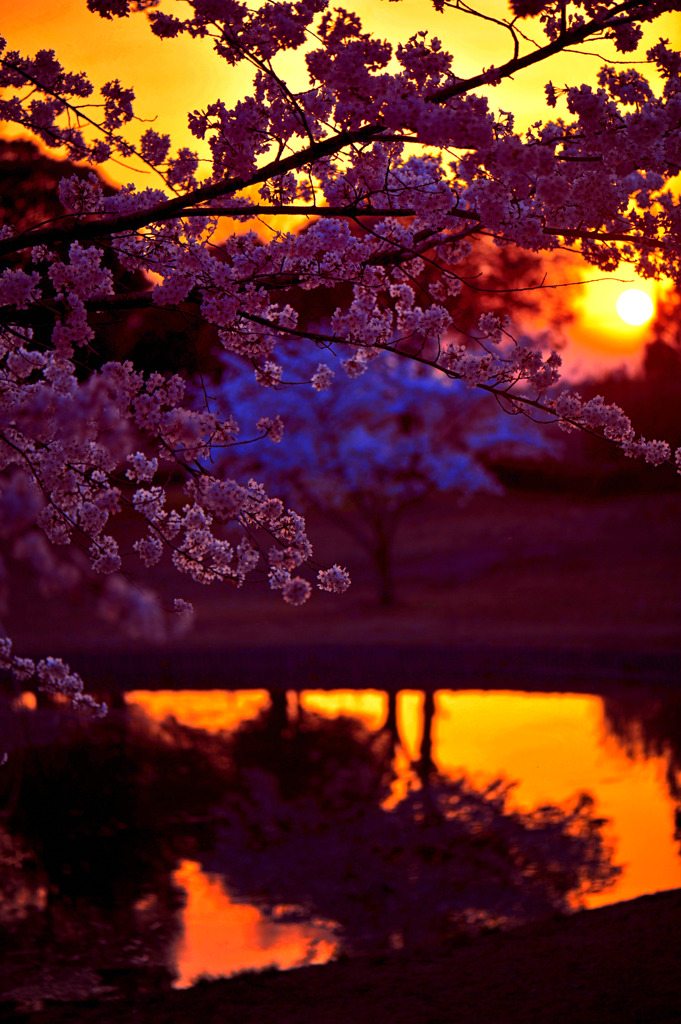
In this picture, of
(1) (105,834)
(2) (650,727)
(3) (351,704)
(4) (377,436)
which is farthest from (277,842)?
(4) (377,436)

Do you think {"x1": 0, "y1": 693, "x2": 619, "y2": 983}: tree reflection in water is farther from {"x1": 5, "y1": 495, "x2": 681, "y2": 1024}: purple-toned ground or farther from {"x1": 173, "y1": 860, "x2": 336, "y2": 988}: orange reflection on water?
{"x1": 5, "y1": 495, "x2": 681, "y2": 1024}: purple-toned ground

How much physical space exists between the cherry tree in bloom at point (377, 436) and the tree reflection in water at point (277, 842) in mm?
6510

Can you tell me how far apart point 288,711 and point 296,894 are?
4900mm

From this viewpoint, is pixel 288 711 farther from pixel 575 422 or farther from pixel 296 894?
pixel 575 422

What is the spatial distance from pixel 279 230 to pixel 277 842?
5053mm

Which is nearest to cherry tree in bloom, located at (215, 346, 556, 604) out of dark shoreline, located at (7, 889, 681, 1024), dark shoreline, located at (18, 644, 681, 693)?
dark shoreline, located at (18, 644, 681, 693)

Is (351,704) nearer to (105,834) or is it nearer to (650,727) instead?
(650,727)

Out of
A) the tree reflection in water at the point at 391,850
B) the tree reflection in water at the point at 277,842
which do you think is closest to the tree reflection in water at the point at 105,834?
the tree reflection in water at the point at 277,842

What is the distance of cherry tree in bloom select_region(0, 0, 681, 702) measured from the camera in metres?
2.79

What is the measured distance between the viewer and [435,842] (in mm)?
7059

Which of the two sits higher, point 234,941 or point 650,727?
point 650,727

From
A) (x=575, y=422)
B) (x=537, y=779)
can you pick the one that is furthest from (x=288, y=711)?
(x=575, y=422)

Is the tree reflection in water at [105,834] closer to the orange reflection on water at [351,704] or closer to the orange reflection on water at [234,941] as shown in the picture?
the orange reflection on water at [234,941]

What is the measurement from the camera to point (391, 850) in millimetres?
6953
